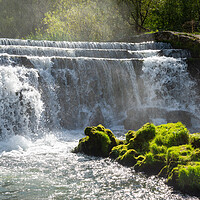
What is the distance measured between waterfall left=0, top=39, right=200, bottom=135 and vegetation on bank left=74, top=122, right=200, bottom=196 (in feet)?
14.1

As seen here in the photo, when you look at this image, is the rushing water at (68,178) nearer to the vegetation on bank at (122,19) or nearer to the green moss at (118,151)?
the green moss at (118,151)

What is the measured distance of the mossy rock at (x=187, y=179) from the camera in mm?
7234

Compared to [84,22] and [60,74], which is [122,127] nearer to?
[60,74]

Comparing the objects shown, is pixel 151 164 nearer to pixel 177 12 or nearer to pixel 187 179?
pixel 187 179

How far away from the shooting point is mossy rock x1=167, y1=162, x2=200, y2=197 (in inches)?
285

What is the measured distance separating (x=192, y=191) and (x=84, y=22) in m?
25.8

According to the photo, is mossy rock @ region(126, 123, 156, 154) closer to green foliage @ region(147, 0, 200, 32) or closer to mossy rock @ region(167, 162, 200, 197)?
mossy rock @ region(167, 162, 200, 197)

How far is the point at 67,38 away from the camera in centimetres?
3064

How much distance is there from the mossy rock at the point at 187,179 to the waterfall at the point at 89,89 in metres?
7.61

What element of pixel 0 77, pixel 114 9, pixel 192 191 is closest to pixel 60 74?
pixel 0 77

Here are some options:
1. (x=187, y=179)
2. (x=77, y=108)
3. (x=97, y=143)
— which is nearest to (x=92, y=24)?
(x=77, y=108)

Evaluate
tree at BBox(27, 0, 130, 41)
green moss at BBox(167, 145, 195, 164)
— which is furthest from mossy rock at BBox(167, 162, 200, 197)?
tree at BBox(27, 0, 130, 41)

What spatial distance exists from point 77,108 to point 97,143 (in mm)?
5538

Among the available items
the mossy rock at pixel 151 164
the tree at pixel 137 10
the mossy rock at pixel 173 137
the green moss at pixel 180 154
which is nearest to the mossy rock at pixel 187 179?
the green moss at pixel 180 154
